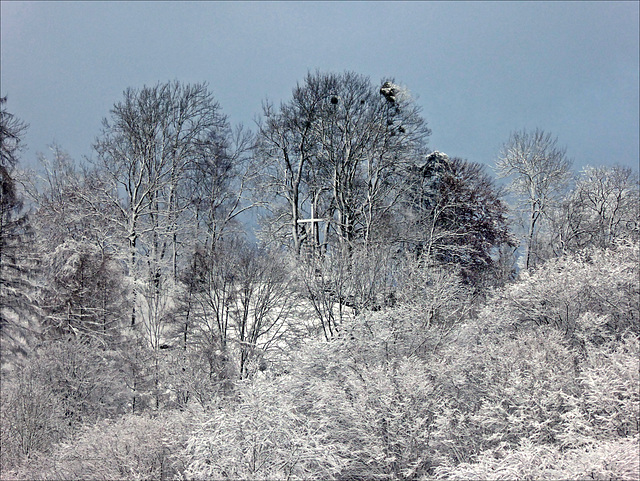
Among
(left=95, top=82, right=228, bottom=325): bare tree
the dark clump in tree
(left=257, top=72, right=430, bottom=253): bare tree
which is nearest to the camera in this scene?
(left=95, top=82, right=228, bottom=325): bare tree

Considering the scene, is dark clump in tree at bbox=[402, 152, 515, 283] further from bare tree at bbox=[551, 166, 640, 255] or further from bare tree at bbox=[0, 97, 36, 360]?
bare tree at bbox=[0, 97, 36, 360]

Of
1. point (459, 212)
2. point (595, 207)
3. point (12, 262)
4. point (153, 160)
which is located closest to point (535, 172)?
point (595, 207)

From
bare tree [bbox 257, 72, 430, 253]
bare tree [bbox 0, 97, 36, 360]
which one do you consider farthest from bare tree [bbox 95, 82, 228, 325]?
bare tree [bbox 257, 72, 430, 253]

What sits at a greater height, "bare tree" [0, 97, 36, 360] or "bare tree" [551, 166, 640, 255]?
"bare tree" [551, 166, 640, 255]

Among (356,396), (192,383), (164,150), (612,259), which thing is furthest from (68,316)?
(612,259)

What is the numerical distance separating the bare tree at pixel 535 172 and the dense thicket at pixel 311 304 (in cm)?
13

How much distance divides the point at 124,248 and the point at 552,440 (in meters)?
19.3

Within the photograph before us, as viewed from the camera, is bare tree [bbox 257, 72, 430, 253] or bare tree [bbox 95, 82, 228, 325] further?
bare tree [bbox 257, 72, 430, 253]

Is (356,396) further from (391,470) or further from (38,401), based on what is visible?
(38,401)

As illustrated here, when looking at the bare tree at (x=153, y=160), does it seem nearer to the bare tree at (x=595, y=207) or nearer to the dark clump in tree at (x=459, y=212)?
the dark clump in tree at (x=459, y=212)

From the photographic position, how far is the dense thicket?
8.98 meters

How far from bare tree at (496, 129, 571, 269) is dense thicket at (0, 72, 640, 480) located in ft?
0.44

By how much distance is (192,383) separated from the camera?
52.1 feet

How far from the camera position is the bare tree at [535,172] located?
27.6 metres
